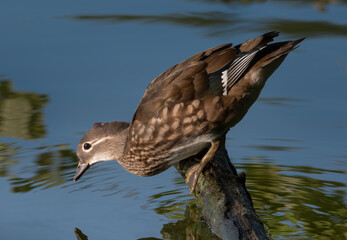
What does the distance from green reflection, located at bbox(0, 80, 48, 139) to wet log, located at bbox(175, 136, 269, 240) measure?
8.72ft

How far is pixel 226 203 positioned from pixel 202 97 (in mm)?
937

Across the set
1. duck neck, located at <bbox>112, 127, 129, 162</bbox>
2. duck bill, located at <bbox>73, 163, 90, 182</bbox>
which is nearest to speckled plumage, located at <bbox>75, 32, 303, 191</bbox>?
duck neck, located at <bbox>112, 127, 129, 162</bbox>

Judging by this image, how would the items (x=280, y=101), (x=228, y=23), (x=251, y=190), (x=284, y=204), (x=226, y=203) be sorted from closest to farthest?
(x=226, y=203) < (x=284, y=204) < (x=251, y=190) < (x=280, y=101) < (x=228, y=23)

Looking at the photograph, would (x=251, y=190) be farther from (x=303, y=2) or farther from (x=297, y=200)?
(x=303, y=2)

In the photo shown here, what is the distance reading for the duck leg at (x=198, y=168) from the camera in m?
5.97

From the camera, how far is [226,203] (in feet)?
18.5

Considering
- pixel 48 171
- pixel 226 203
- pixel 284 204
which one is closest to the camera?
pixel 226 203

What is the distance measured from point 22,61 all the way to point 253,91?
166 inches

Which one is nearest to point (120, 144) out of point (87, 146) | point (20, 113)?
point (87, 146)

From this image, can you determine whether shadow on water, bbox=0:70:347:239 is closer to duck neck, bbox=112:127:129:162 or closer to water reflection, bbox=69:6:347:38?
duck neck, bbox=112:127:129:162

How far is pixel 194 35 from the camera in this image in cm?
991

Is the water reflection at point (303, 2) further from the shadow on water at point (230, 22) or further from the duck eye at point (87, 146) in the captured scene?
the duck eye at point (87, 146)

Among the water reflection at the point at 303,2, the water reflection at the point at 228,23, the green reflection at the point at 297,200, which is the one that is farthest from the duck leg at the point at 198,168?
the water reflection at the point at 303,2

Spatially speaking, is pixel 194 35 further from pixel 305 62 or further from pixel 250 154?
pixel 250 154
